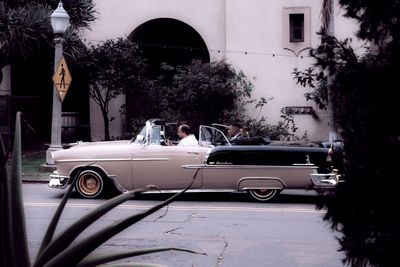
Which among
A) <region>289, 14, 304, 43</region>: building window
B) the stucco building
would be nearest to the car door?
the stucco building

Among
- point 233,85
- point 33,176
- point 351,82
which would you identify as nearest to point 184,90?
point 233,85

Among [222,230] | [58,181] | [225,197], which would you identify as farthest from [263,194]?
[58,181]

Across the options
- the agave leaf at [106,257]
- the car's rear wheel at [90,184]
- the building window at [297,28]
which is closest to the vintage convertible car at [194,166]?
the car's rear wheel at [90,184]

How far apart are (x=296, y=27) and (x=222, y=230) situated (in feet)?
48.1

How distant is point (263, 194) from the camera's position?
12586 millimetres

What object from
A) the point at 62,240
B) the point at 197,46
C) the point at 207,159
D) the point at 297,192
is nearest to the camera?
the point at 62,240

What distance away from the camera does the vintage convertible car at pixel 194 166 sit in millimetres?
12109

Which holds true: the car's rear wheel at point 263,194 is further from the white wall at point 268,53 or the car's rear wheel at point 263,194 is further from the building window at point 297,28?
the building window at point 297,28

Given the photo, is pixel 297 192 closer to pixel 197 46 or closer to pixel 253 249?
pixel 253 249

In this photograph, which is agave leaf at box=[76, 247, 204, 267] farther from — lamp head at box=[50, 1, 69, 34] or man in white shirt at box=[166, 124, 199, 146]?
lamp head at box=[50, 1, 69, 34]

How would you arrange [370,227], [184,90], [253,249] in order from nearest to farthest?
1. [370,227]
2. [253,249]
3. [184,90]

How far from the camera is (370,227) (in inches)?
134

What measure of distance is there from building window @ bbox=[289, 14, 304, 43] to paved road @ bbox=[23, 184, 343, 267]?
1057cm

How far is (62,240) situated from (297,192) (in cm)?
1148
